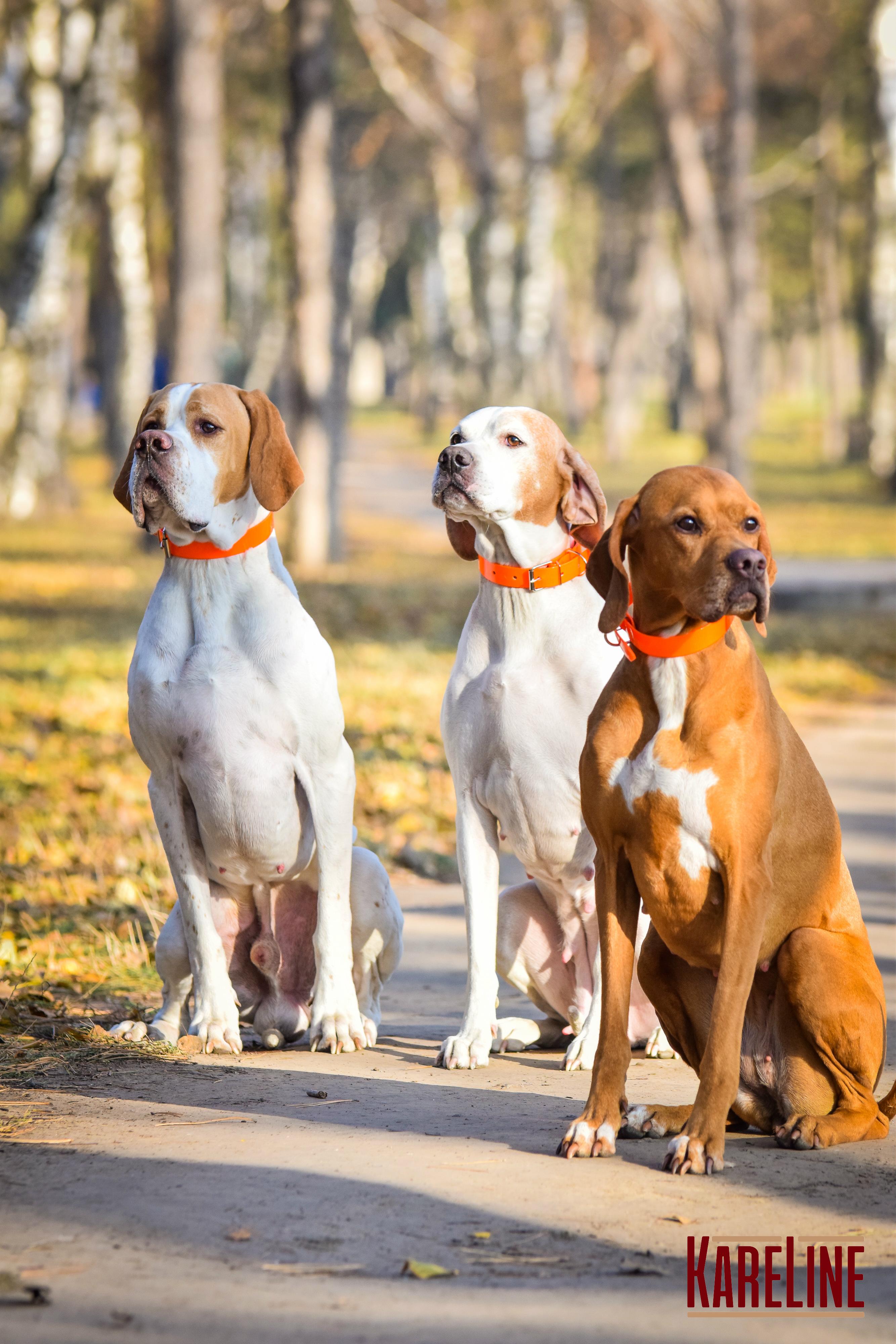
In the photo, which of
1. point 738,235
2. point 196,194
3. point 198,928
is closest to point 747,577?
point 198,928

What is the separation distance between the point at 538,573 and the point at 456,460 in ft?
1.36

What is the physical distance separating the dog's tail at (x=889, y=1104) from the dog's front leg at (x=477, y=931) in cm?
124

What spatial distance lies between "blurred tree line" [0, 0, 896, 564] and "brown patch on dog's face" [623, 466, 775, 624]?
14.0 meters

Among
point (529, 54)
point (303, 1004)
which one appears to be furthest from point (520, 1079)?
point (529, 54)

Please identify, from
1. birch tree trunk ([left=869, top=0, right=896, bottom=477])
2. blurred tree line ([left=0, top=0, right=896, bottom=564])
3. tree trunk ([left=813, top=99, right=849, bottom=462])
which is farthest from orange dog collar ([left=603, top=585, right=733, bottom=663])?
tree trunk ([left=813, top=99, right=849, bottom=462])

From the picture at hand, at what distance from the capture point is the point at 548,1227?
346 centimetres

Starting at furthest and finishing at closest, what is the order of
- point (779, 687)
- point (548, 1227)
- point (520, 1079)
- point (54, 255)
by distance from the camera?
point (54, 255) → point (779, 687) → point (520, 1079) → point (548, 1227)

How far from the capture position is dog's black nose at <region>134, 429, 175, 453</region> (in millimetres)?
4875

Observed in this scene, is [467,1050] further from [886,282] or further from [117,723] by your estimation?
[886,282]

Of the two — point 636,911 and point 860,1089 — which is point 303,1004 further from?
point 860,1089

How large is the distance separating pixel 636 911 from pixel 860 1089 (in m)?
0.68

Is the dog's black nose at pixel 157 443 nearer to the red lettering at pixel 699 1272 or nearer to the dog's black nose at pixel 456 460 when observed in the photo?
the dog's black nose at pixel 456 460

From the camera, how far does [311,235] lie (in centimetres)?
1789

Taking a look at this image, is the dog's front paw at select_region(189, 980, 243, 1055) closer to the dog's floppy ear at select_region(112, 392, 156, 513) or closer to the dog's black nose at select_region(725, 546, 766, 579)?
the dog's floppy ear at select_region(112, 392, 156, 513)
